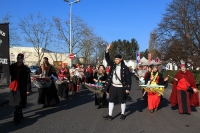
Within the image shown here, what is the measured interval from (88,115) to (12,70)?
2742 mm

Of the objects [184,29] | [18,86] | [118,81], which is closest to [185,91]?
[118,81]

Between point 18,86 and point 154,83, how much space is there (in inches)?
Answer: 196

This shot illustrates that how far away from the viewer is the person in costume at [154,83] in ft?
30.5

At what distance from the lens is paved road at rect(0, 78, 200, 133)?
6.56m

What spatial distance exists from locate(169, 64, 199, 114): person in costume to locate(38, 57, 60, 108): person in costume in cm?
437

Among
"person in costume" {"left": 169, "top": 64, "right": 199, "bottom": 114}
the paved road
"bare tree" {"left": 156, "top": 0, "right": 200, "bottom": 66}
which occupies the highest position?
"bare tree" {"left": 156, "top": 0, "right": 200, "bottom": 66}

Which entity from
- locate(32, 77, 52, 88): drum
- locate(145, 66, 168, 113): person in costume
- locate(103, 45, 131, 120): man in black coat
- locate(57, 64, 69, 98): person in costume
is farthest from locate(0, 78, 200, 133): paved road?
locate(57, 64, 69, 98): person in costume

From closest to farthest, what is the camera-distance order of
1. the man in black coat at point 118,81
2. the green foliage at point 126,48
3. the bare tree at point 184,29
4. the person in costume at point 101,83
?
the man in black coat at point 118,81, the person in costume at point 101,83, the bare tree at point 184,29, the green foliage at point 126,48

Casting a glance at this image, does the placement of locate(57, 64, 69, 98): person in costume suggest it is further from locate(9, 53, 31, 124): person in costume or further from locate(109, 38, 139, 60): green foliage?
locate(109, 38, 139, 60): green foliage

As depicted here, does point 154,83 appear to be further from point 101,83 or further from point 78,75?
point 78,75

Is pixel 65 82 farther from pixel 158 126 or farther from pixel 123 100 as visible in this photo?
pixel 158 126

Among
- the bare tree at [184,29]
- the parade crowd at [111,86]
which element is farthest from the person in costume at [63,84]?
the bare tree at [184,29]

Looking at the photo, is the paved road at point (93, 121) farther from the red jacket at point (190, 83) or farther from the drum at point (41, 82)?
the drum at point (41, 82)

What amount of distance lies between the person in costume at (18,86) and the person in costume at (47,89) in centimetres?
174
